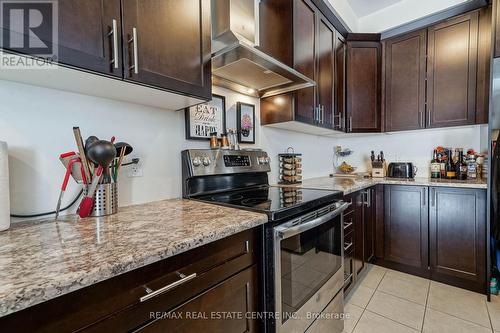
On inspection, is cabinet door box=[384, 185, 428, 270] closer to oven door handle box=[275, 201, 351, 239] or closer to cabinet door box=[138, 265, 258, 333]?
oven door handle box=[275, 201, 351, 239]

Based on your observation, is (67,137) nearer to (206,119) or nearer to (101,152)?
(101,152)

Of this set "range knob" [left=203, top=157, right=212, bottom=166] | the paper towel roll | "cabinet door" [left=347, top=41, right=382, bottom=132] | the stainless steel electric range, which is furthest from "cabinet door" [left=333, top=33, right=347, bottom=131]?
the paper towel roll

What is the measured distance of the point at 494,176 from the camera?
1777 millimetres

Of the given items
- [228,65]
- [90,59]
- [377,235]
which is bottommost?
[377,235]

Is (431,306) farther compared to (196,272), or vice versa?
(431,306)

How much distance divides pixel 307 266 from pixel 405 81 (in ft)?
8.05

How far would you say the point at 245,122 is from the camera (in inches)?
74.9

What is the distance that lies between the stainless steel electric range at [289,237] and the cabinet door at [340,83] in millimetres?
1197

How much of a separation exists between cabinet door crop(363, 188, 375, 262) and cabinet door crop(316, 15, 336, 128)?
81cm

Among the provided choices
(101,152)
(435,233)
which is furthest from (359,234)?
(101,152)

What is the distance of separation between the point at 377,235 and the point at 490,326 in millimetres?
972

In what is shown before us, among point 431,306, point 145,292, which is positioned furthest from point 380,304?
point 145,292

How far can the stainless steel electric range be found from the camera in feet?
3.25

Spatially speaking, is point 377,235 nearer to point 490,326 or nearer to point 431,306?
point 431,306
